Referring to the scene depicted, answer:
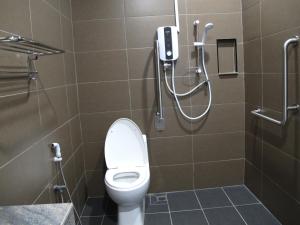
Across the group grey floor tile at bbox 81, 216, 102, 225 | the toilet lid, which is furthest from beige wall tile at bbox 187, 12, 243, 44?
grey floor tile at bbox 81, 216, 102, 225

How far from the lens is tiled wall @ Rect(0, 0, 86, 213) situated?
130 cm

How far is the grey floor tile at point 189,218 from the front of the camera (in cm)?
225

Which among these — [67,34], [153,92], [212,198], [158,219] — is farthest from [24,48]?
[212,198]

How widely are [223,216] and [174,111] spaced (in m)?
1.04

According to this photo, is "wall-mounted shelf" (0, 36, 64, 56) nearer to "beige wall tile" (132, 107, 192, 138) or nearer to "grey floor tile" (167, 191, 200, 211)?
"beige wall tile" (132, 107, 192, 138)

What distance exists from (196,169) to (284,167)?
0.93m

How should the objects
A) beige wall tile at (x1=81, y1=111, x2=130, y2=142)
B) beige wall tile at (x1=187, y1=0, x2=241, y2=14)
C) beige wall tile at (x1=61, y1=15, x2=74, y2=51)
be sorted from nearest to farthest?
beige wall tile at (x1=61, y1=15, x2=74, y2=51), beige wall tile at (x1=187, y1=0, x2=241, y2=14), beige wall tile at (x1=81, y1=111, x2=130, y2=142)

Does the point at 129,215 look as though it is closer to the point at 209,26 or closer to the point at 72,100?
the point at 72,100

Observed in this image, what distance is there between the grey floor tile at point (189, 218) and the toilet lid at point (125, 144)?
54cm

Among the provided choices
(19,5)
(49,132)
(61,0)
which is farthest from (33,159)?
(61,0)

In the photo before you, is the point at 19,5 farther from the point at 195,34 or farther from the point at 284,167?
the point at 284,167

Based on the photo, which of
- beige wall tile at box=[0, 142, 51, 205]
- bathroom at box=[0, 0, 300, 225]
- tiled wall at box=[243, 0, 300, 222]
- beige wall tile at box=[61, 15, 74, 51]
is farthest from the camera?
beige wall tile at box=[61, 15, 74, 51]

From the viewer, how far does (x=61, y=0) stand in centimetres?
229

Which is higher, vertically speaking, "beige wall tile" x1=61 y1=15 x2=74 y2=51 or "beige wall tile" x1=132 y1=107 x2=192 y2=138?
"beige wall tile" x1=61 y1=15 x2=74 y2=51
